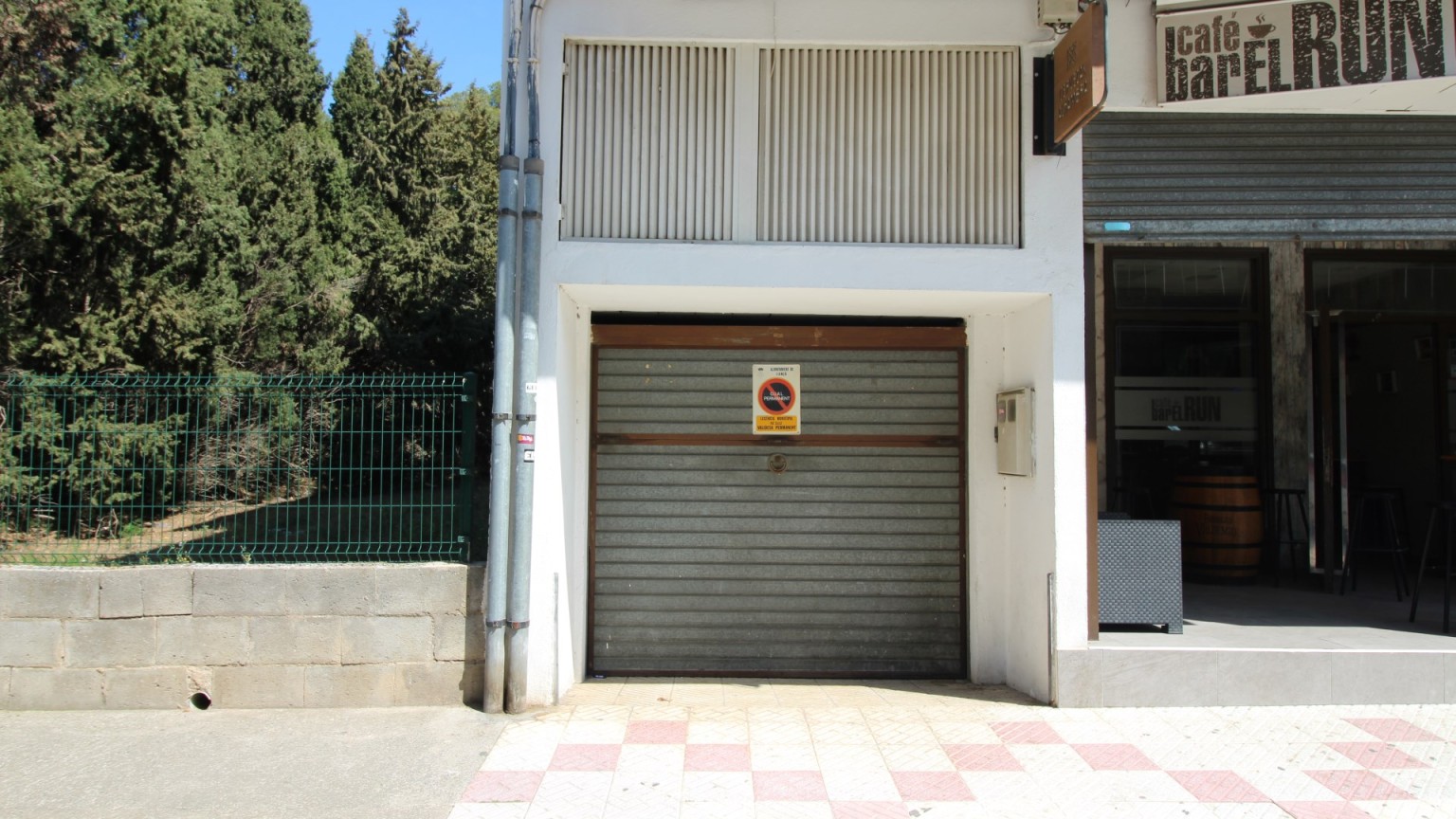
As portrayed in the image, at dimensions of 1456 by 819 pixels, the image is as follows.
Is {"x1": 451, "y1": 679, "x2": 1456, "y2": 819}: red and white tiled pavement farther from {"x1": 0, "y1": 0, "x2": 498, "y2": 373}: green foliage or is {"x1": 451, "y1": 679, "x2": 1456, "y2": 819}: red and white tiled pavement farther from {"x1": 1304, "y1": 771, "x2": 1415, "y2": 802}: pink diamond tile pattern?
{"x1": 0, "y1": 0, "x2": 498, "y2": 373}: green foliage

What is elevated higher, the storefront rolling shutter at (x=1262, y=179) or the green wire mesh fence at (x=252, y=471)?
the storefront rolling shutter at (x=1262, y=179)

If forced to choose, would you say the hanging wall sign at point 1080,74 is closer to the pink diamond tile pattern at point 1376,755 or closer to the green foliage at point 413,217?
the pink diamond tile pattern at point 1376,755

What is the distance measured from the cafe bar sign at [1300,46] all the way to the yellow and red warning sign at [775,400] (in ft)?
10.1

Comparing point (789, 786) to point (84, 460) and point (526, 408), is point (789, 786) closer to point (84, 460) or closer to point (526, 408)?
point (526, 408)

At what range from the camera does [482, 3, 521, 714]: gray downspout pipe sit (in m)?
5.84

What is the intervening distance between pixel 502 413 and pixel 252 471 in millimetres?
1743

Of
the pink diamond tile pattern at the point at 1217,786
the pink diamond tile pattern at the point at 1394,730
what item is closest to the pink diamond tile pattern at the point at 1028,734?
the pink diamond tile pattern at the point at 1217,786

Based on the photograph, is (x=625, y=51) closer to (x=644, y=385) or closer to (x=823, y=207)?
(x=823, y=207)

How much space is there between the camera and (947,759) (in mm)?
5148

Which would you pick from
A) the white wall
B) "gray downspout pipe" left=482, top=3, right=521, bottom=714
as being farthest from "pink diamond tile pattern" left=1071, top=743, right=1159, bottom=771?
"gray downspout pipe" left=482, top=3, right=521, bottom=714

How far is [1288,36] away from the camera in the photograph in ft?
19.3

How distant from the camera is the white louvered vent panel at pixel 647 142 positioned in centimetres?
A: 628

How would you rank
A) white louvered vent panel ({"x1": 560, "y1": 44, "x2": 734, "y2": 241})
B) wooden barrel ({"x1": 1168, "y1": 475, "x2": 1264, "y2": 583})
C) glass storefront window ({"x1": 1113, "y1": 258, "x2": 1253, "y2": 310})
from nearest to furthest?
1. white louvered vent panel ({"x1": 560, "y1": 44, "x2": 734, "y2": 241})
2. wooden barrel ({"x1": 1168, "y1": 475, "x2": 1264, "y2": 583})
3. glass storefront window ({"x1": 1113, "y1": 258, "x2": 1253, "y2": 310})

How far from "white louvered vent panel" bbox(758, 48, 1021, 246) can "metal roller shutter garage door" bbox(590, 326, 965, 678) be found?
102 centimetres
